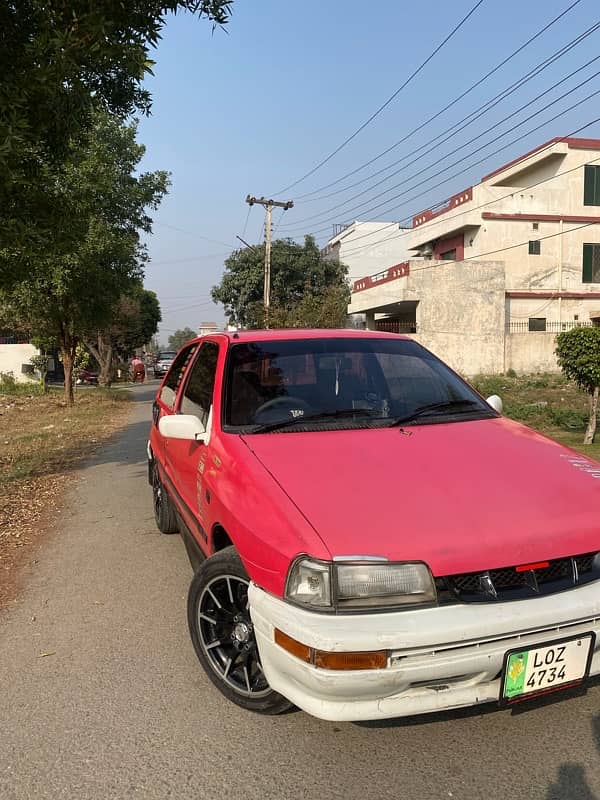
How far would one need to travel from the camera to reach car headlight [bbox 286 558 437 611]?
7.12 ft

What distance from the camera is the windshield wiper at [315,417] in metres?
3.21

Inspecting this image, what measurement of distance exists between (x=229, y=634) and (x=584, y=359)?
26.6ft

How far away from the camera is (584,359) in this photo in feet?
30.7

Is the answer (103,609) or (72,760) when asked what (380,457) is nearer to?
(72,760)

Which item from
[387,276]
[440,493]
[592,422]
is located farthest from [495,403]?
[387,276]

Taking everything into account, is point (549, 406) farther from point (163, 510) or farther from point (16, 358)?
point (16, 358)

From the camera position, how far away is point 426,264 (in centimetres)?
2723

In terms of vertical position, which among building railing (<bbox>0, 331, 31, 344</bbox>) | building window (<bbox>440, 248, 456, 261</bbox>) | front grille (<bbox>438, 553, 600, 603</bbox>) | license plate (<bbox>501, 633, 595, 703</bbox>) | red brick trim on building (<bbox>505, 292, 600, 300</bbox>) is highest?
building window (<bbox>440, 248, 456, 261</bbox>)

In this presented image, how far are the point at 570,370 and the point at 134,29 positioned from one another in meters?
7.74

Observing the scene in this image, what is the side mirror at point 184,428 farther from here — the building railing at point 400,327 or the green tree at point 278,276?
the green tree at point 278,276

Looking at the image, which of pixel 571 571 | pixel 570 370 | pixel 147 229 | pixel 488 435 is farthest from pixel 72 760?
pixel 147 229

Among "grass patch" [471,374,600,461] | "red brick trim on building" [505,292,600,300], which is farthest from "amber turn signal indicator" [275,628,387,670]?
"red brick trim on building" [505,292,600,300]

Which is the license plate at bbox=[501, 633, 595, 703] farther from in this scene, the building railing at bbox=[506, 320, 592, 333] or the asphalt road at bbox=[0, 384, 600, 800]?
the building railing at bbox=[506, 320, 592, 333]

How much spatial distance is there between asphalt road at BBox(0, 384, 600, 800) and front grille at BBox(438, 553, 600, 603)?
65 cm
